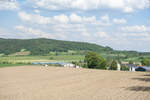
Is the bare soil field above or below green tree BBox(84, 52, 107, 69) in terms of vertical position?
below

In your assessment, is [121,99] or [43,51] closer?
[121,99]

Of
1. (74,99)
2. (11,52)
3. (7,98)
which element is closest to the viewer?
(74,99)

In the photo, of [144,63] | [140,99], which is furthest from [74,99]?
[144,63]

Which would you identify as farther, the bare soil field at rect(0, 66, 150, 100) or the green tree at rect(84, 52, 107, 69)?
the green tree at rect(84, 52, 107, 69)

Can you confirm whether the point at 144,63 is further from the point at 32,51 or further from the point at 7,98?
the point at 7,98

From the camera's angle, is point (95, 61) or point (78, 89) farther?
point (95, 61)

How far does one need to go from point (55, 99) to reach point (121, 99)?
5.37m

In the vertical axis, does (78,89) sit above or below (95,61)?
below

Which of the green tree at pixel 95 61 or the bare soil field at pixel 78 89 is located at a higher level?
the green tree at pixel 95 61

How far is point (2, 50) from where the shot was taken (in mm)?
194750

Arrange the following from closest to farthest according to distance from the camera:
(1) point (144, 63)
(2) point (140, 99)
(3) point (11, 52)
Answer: (2) point (140, 99)
(1) point (144, 63)
(3) point (11, 52)

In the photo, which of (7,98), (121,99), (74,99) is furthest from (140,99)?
(7,98)

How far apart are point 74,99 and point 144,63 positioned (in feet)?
369

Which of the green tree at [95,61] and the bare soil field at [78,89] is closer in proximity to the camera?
the bare soil field at [78,89]
